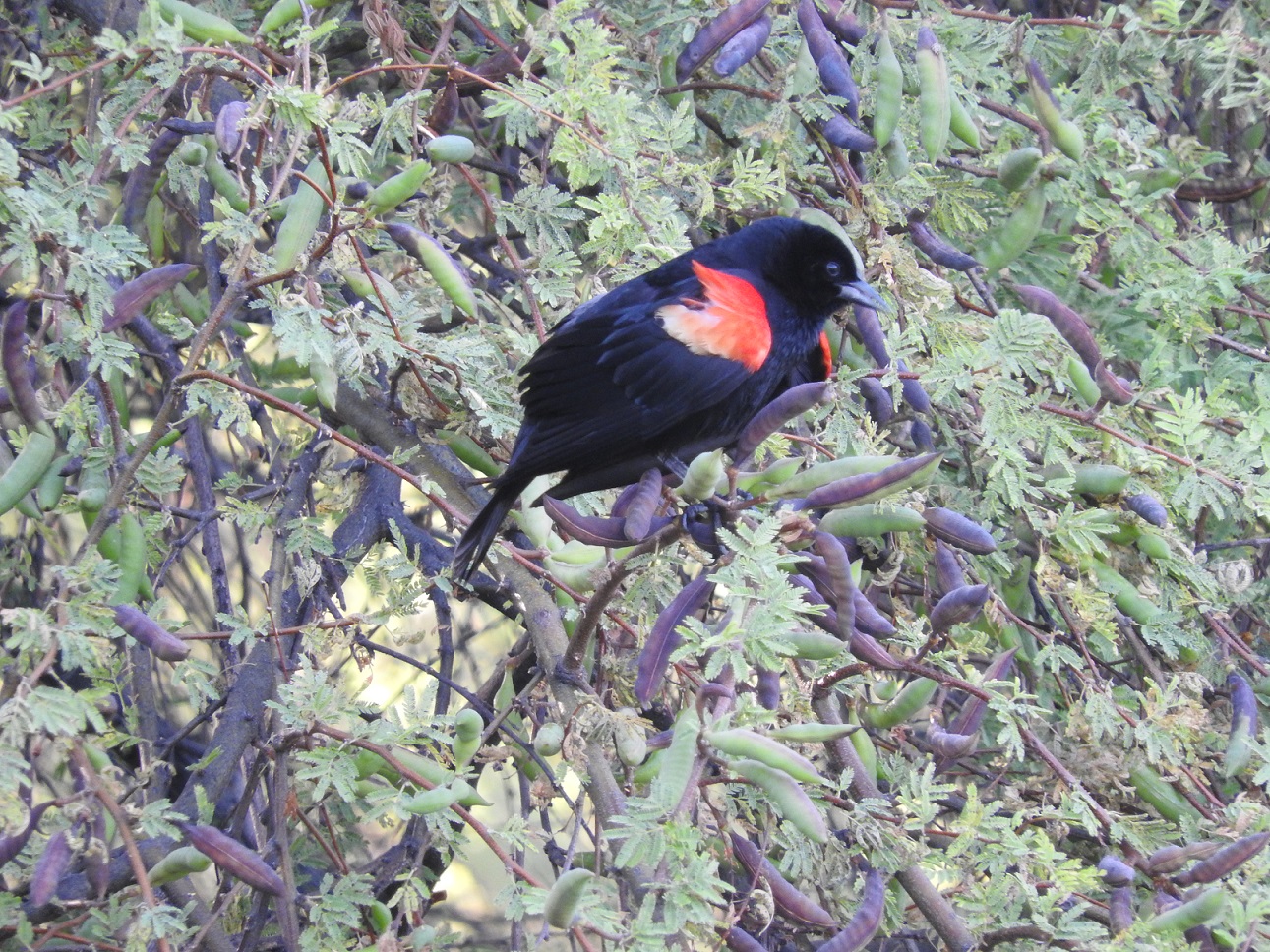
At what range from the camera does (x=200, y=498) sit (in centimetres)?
282

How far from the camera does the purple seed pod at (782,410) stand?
1.53 metres

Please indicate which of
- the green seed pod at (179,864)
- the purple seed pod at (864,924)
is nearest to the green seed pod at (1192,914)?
the purple seed pod at (864,924)

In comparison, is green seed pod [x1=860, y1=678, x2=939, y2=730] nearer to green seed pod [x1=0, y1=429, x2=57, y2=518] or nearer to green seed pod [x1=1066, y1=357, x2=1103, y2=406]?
green seed pod [x1=1066, y1=357, x2=1103, y2=406]

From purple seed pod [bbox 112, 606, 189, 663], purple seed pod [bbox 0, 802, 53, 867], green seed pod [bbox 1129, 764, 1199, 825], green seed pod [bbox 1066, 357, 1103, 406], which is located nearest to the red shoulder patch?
green seed pod [bbox 1066, 357, 1103, 406]

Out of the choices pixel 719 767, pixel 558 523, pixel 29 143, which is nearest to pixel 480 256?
pixel 29 143

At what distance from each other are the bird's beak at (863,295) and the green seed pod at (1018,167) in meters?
0.36

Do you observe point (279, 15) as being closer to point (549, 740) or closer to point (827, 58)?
point (827, 58)

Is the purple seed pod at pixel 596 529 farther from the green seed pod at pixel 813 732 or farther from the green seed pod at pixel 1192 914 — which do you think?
the green seed pod at pixel 1192 914

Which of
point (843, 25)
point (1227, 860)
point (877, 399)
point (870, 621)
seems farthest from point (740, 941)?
point (843, 25)

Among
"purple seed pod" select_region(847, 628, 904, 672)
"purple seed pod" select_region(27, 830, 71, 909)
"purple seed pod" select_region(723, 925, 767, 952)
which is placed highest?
"purple seed pod" select_region(27, 830, 71, 909)

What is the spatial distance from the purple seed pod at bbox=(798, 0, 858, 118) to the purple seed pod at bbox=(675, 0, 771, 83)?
0.31ft

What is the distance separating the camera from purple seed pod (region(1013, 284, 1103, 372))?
2.32m

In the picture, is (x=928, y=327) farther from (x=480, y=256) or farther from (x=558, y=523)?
(x=480, y=256)

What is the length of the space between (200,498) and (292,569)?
0.37 m
